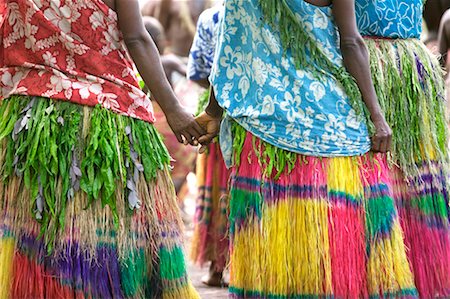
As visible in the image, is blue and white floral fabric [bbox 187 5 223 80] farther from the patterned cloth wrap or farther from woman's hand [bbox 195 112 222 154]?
woman's hand [bbox 195 112 222 154]

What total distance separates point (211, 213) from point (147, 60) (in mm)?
2063

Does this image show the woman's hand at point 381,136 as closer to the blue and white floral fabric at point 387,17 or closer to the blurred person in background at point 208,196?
the blue and white floral fabric at point 387,17

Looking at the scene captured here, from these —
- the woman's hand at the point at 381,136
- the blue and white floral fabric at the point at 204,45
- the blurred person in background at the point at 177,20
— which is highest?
the blurred person in background at the point at 177,20

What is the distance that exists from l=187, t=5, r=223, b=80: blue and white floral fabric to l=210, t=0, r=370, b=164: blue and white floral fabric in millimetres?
1597

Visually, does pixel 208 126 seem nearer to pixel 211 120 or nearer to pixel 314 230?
pixel 211 120

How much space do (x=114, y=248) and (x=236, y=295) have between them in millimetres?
514

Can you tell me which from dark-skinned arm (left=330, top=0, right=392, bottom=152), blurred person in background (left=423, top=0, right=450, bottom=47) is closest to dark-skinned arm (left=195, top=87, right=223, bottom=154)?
dark-skinned arm (left=330, top=0, right=392, bottom=152)

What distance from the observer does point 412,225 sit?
4.02 m

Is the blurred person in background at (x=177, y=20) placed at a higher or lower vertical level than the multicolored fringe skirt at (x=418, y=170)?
higher

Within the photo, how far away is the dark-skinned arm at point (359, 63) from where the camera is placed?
3543 mm

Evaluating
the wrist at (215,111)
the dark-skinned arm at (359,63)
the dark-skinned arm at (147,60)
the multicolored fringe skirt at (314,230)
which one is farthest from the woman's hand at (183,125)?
the dark-skinned arm at (359,63)

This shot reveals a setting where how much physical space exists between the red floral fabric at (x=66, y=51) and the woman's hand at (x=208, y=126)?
42 cm

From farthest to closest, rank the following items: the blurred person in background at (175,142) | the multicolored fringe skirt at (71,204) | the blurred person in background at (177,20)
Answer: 1. the blurred person in background at (177,20)
2. the blurred person in background at (175,142)
3. the multicolored fringe skirt at (71,204)

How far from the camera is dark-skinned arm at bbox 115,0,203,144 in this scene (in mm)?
3496
